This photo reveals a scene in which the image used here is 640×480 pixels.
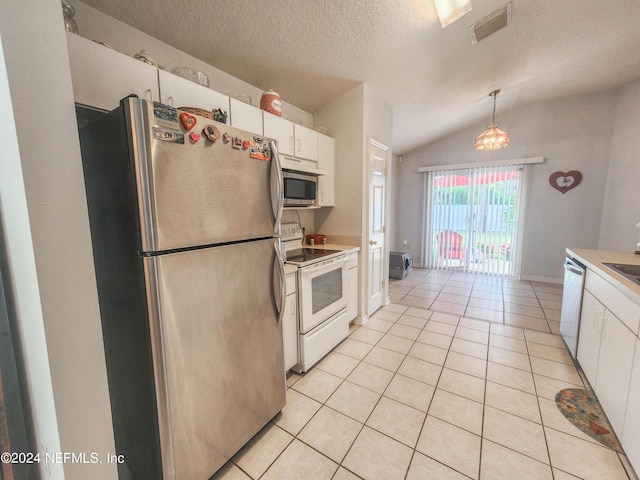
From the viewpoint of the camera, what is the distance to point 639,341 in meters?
A: 1.16

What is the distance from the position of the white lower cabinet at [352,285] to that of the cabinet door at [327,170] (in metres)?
0.65

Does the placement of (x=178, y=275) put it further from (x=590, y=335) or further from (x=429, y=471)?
(x=590, y=335)

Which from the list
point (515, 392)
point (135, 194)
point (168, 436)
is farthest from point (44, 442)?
point (515, 392)

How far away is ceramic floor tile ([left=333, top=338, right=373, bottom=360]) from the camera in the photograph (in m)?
2.21

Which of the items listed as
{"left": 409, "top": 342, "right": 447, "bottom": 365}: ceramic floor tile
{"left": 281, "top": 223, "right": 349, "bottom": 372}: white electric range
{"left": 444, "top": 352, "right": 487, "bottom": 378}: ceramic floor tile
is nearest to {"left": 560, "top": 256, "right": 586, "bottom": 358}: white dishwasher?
{"left": 444, "top": 352, "right": 487, "bottom": 378}: ceramic floor tile

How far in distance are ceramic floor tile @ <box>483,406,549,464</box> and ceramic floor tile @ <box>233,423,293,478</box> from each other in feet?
3.83

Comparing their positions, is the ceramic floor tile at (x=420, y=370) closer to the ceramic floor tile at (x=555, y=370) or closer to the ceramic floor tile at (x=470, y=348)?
the ceramic floor tile at (x=470, y=348)

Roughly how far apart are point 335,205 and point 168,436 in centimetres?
231

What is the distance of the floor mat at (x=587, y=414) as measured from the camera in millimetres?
1369

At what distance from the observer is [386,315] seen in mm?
3029

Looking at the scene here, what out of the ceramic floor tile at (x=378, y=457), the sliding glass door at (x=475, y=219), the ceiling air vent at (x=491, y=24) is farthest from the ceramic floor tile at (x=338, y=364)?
the sliding glass door at (x=475, y=219)

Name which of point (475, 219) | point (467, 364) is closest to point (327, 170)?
point (467, 364)

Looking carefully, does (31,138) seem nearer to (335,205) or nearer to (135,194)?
(135,194)

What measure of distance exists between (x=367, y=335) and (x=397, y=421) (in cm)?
105
